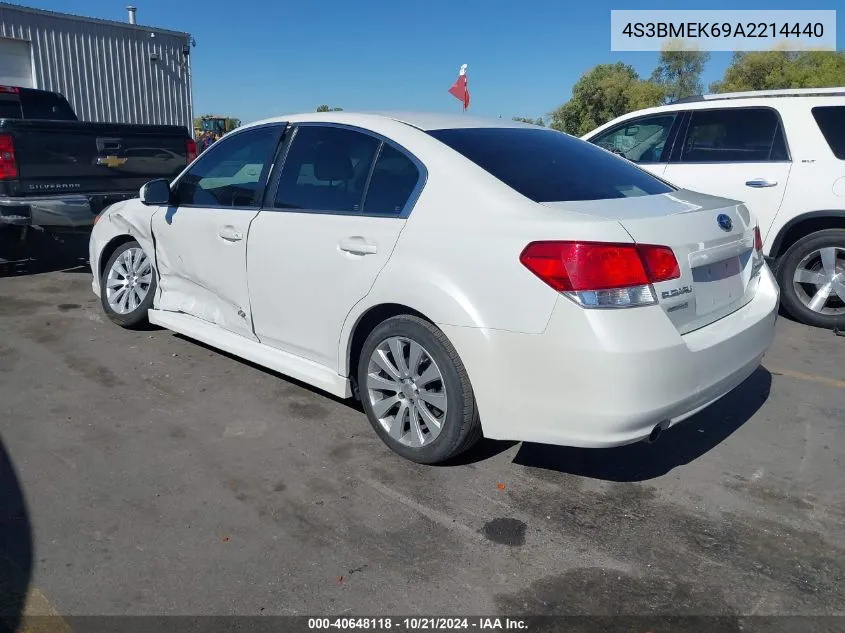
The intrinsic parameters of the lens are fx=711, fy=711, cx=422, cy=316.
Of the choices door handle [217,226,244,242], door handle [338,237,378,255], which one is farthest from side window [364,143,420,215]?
door handle [217,226,244,242]

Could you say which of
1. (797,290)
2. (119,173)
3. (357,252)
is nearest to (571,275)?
(357,252)

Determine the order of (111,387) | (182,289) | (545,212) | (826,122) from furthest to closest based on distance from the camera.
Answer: (826,122) < (182,289) < (111,387) < (545,212)

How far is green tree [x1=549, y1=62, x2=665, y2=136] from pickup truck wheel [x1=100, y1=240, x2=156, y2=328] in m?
26.2

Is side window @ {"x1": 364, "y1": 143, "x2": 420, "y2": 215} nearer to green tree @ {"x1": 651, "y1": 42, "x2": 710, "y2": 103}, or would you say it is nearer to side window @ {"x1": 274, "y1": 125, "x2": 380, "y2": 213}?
side window @ {"x1": 274, "y1": 125, "x2": 380, "y2": 213}

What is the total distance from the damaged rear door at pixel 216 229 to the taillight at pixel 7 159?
113 inches

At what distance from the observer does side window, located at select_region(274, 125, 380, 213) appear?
370 cm

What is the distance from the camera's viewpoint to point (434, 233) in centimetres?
322

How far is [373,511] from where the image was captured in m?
3.09

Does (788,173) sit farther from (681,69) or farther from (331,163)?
(681,69)

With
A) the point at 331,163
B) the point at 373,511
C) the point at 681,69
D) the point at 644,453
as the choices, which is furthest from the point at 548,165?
the point at 681,69

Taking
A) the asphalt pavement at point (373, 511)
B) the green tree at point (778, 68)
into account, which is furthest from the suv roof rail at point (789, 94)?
the green tree at point (778, 68)

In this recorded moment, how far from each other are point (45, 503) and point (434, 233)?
81.7 inches

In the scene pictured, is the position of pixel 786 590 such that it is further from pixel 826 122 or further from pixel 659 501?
pixel 826 122

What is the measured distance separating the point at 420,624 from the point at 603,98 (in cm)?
3108
